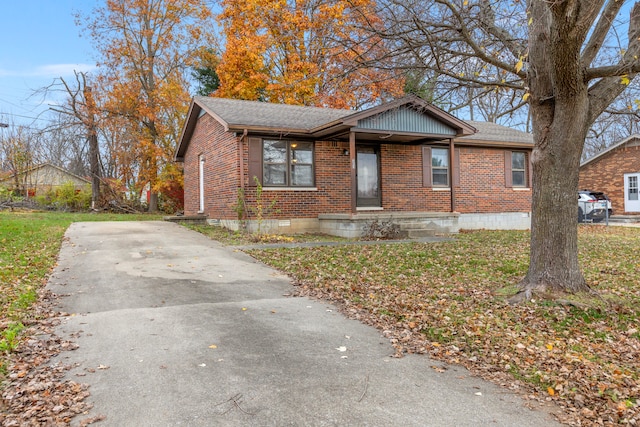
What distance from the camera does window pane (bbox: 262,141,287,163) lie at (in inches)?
529

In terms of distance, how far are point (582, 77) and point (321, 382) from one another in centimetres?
499


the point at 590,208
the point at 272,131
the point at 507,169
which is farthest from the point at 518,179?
the point at 272,131

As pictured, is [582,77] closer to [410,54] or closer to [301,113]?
[410,54]

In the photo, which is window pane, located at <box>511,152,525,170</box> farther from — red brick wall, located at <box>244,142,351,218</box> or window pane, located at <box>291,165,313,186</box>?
window pane, located at <box>291,165,313,186</box>

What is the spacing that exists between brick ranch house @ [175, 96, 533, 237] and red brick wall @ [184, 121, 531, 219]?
0.03 m

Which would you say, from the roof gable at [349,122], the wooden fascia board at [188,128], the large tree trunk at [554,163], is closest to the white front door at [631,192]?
the roof gable at [349,122]

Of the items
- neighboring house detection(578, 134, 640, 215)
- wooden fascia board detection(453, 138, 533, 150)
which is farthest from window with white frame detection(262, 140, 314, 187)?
neighboring house detection(578, 134, 640, 215)

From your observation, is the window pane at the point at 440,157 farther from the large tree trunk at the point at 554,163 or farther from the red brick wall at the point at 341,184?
the large tree trunk at the point at 554,163

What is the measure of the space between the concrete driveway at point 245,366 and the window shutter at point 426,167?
992 centimetres

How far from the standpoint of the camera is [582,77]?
5.59 meters

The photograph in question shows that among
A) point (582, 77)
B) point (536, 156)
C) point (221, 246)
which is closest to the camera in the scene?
point (582, 77)

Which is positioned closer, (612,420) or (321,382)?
(612,420)

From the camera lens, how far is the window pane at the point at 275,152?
44.1 ft

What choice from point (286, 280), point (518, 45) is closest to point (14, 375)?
point (286, 280)
